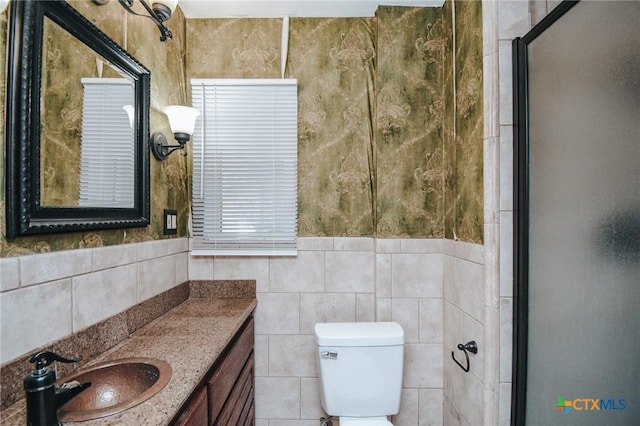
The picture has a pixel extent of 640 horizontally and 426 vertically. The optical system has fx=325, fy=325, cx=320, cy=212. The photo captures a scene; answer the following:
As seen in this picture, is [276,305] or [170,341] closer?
[170,341]

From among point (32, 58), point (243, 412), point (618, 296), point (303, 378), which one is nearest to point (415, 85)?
point (618, 296)

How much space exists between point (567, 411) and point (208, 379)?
124 cm

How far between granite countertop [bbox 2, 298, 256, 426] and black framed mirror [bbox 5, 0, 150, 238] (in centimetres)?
47

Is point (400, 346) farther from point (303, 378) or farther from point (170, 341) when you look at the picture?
point (170, 341)

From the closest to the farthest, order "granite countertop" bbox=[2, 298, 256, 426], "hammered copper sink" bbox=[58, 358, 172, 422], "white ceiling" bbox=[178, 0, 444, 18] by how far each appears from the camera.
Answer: "granite countertop" bbox=[2, 298, 256, 426] < "hammered copper sink" bbox=[58, 358, 172, 422] < "white ceiling" bbox=[178, 0, 444, 18]

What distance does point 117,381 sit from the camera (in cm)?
108

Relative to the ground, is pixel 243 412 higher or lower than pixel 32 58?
lower

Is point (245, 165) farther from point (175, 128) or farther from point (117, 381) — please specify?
point (117, 381)

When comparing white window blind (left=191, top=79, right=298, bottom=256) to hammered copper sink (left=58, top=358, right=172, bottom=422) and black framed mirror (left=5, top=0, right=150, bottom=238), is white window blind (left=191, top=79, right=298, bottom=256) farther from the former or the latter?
hammered copper sink (left=58, top=358, right=172, bottom=422)

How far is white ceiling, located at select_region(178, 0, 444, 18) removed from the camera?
1.91 m

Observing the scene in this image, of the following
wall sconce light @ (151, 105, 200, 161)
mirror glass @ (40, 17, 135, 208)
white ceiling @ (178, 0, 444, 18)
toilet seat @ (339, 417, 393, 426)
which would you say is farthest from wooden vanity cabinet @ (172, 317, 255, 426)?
white ceiling @ (178, 0, 444, 18)

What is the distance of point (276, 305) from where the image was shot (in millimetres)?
2039

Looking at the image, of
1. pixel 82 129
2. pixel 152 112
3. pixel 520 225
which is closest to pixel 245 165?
pixel 152 112

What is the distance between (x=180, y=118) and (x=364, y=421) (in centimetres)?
183
